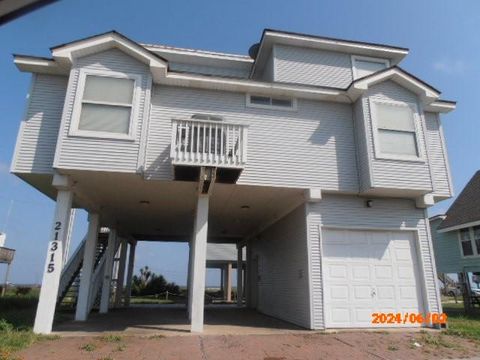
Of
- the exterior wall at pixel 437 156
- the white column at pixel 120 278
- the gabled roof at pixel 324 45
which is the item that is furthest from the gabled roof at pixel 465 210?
the white column at pixel 120 278

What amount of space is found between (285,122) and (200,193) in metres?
3.14

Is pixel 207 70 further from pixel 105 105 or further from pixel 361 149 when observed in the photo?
pixel 361 149

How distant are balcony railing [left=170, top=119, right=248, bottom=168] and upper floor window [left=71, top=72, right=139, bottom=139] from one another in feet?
4.37

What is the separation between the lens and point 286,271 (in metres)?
11.3

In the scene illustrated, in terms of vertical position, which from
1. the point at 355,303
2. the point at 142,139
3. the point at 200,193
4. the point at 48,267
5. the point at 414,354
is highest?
the point at 142,139

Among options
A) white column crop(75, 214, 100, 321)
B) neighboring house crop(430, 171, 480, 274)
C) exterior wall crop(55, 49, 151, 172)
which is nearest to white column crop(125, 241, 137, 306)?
white column crop(75, 214, 100, 321)

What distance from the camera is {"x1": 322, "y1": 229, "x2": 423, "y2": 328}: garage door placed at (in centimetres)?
921

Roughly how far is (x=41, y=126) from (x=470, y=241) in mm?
19399

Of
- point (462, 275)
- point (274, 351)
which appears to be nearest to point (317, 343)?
point (274, 351)

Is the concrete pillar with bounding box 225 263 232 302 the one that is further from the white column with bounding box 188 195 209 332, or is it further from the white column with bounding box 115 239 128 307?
the white column with bounding box 188 195 209 332

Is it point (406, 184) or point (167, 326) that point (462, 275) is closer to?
point (406, 184)

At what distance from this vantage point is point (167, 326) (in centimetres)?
946

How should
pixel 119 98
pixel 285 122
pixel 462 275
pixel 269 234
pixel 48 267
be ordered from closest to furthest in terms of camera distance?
pixel 48 267 < pixel 119 98 < pixel 285 122 < pixel 269 234 < pixel 462 275

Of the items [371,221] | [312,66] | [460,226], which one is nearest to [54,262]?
[371,221]
